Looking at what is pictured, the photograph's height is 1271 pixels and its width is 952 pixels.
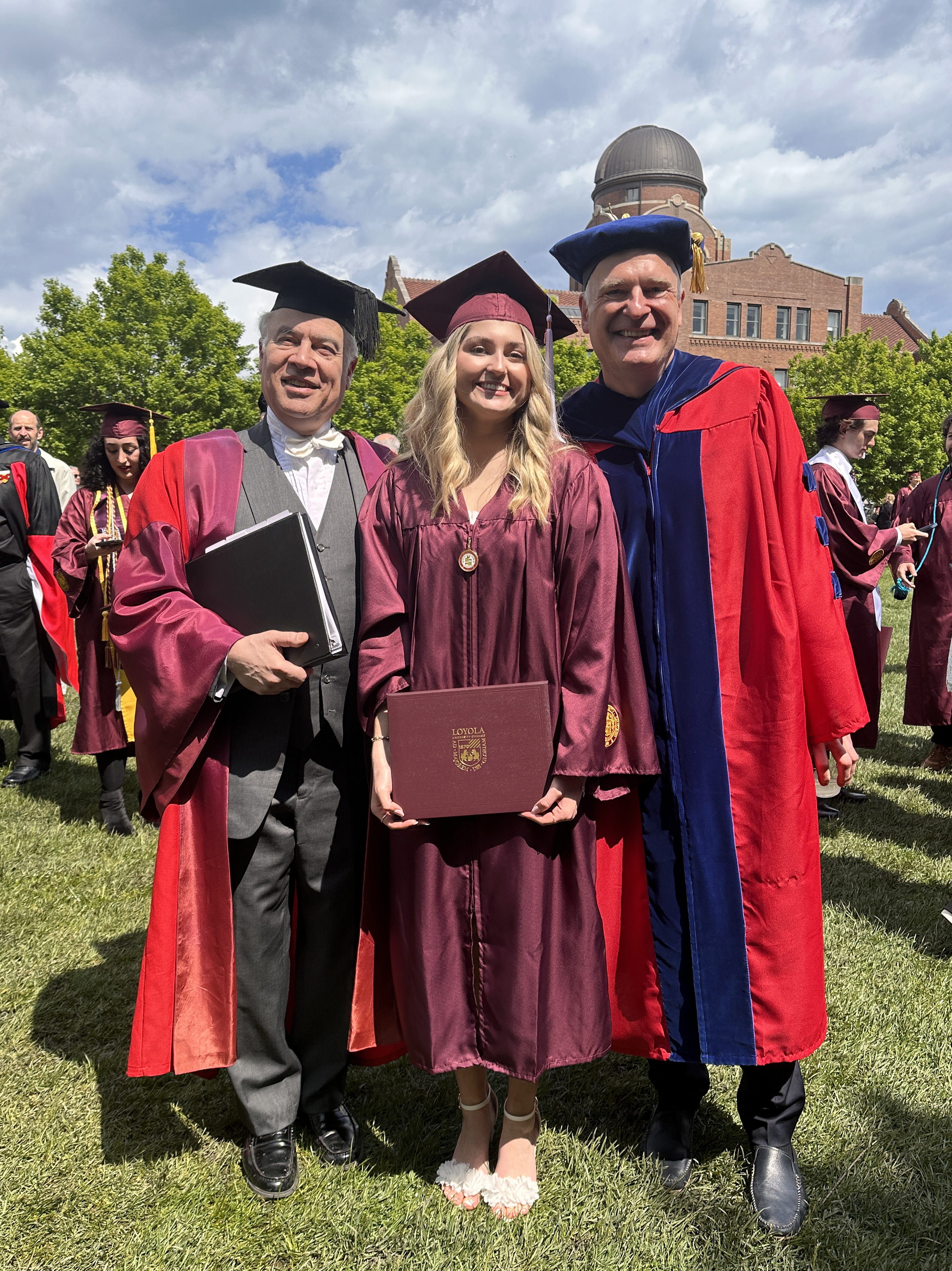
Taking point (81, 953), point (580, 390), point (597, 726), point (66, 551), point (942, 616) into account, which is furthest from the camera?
point (942, 616)

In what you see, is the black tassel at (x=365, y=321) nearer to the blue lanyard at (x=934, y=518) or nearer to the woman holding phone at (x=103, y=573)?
the woman holding phone at (x=103, y=573)

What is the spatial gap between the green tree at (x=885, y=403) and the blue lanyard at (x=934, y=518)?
23270 millimetres

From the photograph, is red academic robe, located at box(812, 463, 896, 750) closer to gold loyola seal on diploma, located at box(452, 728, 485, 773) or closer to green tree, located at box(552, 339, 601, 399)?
gold loyola seal on diploma, located at box(452, 728, 485, 773)

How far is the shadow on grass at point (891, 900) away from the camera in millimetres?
3893

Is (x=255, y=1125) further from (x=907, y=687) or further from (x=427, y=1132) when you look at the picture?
(x=907, y=687)

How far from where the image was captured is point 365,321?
8.34 feet

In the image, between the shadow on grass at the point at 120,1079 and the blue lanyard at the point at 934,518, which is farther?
the blue lanyard at the point at 934,518

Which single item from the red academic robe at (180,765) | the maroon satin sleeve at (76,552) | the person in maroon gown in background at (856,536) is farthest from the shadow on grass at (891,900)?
the maroon satin sleeve at (76,552)

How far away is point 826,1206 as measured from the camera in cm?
232

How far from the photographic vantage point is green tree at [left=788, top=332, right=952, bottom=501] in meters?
29.3

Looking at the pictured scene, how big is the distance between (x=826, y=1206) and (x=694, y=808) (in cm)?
111

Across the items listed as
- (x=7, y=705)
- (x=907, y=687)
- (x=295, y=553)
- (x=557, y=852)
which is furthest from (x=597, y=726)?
(x=7, y=705)

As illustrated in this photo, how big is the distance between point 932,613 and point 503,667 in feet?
16.6

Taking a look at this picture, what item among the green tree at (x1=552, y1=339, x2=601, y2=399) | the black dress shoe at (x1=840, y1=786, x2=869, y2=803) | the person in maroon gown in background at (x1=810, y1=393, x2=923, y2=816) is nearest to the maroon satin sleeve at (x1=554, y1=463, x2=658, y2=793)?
the person in maroon gown in background at (x1=810, y1=393, x2=923, y2=816)
